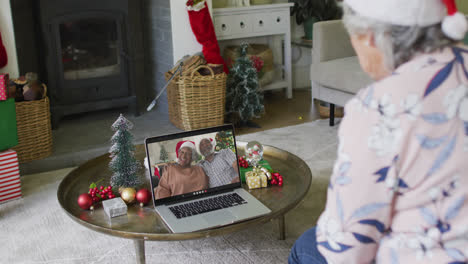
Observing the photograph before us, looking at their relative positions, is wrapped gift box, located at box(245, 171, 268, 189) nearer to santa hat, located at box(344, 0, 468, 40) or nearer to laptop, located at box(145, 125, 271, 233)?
laptop, located at box(145, 125, 271, 233)

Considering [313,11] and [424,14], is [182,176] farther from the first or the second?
[313,11]

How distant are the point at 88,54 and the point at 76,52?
81mm

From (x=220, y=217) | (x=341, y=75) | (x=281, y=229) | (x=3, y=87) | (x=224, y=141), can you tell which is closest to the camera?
(x=220, y=217)

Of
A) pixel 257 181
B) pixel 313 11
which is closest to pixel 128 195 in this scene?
pixel 257 181

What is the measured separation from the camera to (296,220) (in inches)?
89.5

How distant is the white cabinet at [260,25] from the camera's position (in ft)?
12.7

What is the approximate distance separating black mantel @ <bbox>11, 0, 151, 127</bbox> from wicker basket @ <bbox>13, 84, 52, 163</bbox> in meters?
0.50

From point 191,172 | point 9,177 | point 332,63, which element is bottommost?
point 9,177

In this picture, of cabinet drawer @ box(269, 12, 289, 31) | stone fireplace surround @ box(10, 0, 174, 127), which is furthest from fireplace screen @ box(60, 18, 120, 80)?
cabinet drawer @ box(269, 12, 289, 31)

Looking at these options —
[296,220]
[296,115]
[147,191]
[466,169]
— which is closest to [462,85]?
[466,169]

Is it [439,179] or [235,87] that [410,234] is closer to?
[439,179]

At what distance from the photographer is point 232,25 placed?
12.8 ft

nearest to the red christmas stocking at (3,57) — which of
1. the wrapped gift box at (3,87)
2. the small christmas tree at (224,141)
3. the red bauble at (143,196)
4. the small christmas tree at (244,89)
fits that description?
the wrapped gift box at (3,87)

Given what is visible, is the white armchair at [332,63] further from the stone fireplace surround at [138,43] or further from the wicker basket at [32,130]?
the wicker basket at [32,130]
